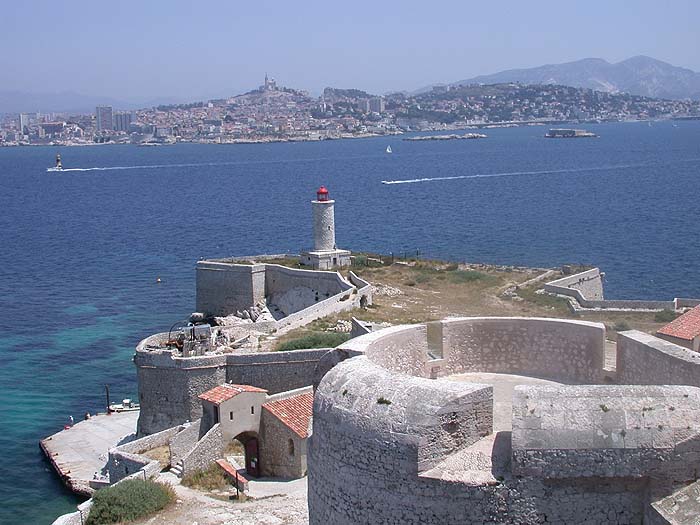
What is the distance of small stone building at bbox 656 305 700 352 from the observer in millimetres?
16297

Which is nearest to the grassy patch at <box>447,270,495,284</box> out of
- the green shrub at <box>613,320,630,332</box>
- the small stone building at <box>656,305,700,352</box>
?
the green shrub at <box>613,320,630,332</box>

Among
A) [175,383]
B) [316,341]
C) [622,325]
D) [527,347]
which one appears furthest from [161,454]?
[622,325]

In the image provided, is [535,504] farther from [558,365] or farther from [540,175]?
[540,175]

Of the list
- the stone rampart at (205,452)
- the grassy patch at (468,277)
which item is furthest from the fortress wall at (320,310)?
the stone rampart at (205,452)

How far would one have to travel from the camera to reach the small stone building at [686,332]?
1630cm

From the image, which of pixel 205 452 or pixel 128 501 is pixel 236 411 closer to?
pixel 205 452

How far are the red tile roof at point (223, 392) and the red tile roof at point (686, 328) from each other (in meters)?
11.5

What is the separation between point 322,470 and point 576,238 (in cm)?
6928

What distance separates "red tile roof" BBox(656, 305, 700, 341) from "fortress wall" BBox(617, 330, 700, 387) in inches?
209

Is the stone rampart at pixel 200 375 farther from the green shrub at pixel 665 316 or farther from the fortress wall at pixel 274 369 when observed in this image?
the green shrub at pixel 665 316

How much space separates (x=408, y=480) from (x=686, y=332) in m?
9.98

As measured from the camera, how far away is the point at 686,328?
56.4ft

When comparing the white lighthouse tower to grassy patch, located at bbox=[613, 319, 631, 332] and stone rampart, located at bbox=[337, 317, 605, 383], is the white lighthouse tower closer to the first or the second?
grassy patch, located at bbox=[613, 319, 631, 332]

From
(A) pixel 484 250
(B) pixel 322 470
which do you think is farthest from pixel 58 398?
(A) pixel 484 250
